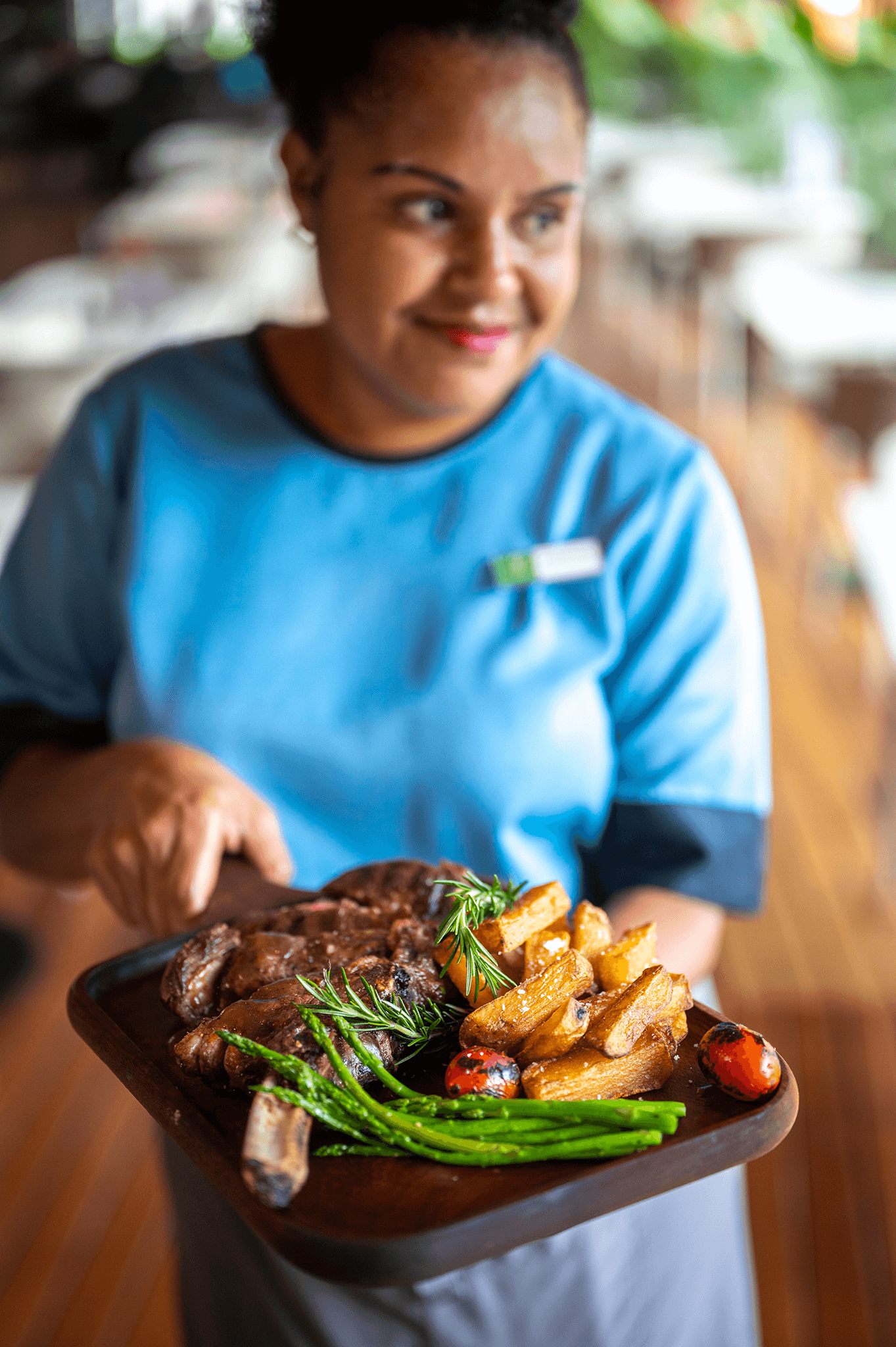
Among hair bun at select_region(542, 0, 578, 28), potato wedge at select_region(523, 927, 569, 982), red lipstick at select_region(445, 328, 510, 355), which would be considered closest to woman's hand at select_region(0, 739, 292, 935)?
potato wedge at select_region(523, 927, 569, 982)

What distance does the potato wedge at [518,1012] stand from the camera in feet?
2.52

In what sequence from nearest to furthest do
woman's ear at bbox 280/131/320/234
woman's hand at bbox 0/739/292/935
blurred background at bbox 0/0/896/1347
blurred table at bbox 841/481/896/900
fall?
woman's hand at bbox 0/739/292/935 < woman's ear at bbox 280/131/320/234 < blurred background at bbox 0/0/896/1347 < blurred table at bbox 841/481/896/900

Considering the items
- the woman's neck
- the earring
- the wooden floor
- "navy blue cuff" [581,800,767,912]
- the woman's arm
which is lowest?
the wooden floor

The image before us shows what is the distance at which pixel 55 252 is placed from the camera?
7551 millimetres

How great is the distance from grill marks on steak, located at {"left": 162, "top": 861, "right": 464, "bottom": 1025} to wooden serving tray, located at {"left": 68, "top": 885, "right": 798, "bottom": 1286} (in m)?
0.08

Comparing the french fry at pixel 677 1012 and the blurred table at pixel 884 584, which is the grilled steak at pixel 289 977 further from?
the blurred table at pixel 884 584

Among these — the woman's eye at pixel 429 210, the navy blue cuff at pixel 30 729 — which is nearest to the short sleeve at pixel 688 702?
the woman's eye at pixel 429 210

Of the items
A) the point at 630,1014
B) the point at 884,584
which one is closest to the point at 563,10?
the point at 630,1014

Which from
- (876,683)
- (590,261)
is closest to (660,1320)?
(876,683)

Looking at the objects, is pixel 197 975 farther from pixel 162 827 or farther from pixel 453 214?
pixel 453 214

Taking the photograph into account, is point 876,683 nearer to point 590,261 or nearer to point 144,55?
point 590,261

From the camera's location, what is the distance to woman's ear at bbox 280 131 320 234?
119 cm

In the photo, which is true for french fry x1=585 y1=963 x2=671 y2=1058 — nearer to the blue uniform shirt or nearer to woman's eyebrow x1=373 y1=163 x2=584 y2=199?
the blue uniform shirt

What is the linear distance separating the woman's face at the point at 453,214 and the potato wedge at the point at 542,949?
0.55 metres
